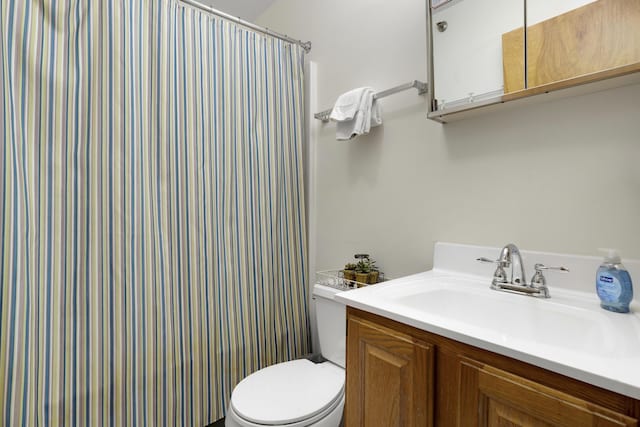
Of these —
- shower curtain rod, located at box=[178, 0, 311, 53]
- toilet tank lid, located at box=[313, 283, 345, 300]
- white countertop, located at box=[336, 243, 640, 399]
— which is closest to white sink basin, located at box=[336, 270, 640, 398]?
white countertop, located at box=[336, 243, 640, 399]

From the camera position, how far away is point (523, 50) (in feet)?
3.33

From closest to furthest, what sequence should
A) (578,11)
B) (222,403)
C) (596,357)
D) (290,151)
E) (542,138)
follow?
(596,357), (578,11), (542,138), (222,403), (290,151)

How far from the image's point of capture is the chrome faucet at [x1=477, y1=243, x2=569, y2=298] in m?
0.99

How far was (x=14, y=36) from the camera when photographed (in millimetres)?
1109

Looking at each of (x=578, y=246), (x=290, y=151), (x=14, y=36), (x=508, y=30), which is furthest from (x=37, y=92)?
(x=578, y=246)

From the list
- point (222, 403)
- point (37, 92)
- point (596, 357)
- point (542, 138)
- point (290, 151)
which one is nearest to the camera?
point (596, 357)

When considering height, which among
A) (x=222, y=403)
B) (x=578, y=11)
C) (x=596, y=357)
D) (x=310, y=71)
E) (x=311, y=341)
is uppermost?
(x=310, y=71)

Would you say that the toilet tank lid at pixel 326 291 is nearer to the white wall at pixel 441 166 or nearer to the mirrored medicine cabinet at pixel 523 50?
the white wall at pixel 441 166

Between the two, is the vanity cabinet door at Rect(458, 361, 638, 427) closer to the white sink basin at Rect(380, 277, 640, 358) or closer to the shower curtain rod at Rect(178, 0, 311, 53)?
the white sink basin at Rect(380, 277, 640, 358)

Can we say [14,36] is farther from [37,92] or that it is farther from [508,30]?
[508,30]

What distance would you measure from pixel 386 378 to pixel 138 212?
1.11 m

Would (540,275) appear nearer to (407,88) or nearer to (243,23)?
(407,88)

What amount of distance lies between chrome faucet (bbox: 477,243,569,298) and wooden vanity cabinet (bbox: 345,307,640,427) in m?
0.41

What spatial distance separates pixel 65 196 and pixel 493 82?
60.3 inches
